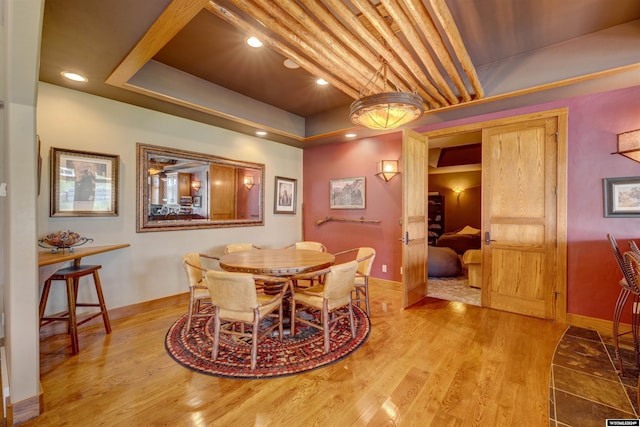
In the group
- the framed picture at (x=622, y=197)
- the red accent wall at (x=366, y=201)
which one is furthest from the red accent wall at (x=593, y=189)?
the red accent wall at (x=366, y=201)

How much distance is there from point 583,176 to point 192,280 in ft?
14.5

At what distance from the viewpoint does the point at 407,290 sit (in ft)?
Answer: 12.0

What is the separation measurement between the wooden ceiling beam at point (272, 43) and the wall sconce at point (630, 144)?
2.75 metres

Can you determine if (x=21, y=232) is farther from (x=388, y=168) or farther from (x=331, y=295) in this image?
(x=388, y=168)

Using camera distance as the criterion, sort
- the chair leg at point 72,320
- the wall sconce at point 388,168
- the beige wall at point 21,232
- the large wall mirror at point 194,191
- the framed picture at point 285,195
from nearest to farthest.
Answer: the beige wall at point 21,232 → the chair leg at point 72,320 → the large wall mirror at point 194,191 → the wall sconce at point 388,168 → the framed picture at point 285,195

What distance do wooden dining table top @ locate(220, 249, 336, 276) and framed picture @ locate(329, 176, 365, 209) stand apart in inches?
76.9

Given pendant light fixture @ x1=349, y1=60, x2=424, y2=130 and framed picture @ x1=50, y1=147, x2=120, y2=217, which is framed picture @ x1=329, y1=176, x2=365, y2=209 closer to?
pendant light fixture @ x1=349, y1=60, x2=424, y2=130

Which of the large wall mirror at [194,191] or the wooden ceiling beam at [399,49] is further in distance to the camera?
the large wall mirror at [194,191]

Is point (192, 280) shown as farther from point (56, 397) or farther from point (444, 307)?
point (444, 307)

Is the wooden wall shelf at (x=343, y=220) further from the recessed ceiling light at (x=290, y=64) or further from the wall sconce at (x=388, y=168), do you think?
the recessed ceiling light at (x=290, y=64)

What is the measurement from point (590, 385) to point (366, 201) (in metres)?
3.46

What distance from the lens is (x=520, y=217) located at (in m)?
3.45

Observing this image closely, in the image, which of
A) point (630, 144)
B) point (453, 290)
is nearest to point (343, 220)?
point (453, 290)

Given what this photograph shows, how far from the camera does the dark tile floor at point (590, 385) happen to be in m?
1.76
